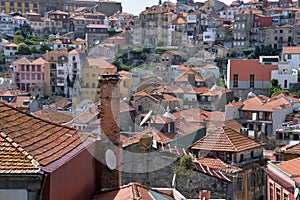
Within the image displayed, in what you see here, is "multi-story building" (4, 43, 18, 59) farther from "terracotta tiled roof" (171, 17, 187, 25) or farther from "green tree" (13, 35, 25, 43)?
"terracotta tiled roof" (171, 17, 187, 25)

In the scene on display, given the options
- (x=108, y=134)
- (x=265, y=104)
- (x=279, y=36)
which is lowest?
(x=265, y=104)

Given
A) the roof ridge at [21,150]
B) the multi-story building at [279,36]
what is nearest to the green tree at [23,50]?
the multi-story building at [279,36]

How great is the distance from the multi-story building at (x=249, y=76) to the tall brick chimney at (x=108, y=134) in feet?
146

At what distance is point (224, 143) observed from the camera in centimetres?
2048

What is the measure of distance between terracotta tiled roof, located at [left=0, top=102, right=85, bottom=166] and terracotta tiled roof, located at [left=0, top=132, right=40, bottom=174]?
0.12 metres

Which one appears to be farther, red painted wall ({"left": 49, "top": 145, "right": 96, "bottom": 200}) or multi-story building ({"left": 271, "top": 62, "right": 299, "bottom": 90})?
multi-story building ({"left": 271, "top": 62, "right": 299, "bottom": 90})

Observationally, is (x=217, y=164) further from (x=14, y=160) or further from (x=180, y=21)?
(x=180, y=21)

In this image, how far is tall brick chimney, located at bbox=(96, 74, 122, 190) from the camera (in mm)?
10883

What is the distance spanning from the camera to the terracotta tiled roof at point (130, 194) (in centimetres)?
927

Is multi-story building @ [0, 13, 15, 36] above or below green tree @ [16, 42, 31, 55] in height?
above

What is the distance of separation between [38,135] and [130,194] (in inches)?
74.3

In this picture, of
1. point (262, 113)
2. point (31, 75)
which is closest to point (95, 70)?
point (262, 113)

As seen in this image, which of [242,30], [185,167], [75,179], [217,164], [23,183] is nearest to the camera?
[23,183]

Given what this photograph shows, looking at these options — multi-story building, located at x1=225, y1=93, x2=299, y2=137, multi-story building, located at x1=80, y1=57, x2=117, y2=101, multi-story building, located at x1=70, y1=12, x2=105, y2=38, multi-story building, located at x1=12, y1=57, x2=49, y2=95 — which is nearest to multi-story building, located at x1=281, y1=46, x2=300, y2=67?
multi-story building, located at x1=225, y1=93, x2=299, y2=137
